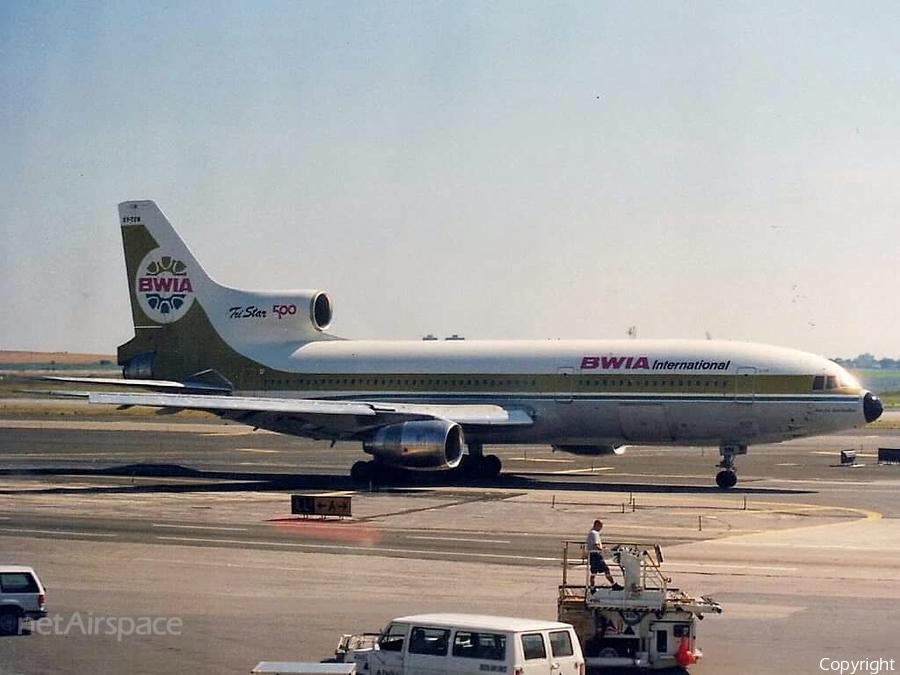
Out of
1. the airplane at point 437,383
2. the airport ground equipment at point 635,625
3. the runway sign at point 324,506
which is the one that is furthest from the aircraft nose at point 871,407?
the airport ground equipment at point 635,625

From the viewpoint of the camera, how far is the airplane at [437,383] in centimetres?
5391

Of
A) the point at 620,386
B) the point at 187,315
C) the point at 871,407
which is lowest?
the point at 871,407

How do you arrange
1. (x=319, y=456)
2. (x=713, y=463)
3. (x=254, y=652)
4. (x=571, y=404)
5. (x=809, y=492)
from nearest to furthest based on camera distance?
(x=254, y=652) < (x=809, y=492) < (x=571, y=404) < (x=713, y=463) < (x=319, y=456)

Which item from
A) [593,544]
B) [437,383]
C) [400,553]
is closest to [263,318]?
[437,383]

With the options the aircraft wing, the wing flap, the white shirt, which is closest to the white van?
the white shirt

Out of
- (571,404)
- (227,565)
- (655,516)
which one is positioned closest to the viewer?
(227,565)

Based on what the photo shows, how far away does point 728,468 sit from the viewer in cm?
5500

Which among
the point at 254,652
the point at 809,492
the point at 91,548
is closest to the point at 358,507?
the point at 91,548

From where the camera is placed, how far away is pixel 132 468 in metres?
64.8

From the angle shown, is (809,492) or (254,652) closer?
(254,652)

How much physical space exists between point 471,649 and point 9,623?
890 centimetres

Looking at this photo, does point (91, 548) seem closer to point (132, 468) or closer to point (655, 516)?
point (655, 516)

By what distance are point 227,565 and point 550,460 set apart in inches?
1768

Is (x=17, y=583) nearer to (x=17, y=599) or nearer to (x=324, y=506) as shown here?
(x=17, y=599)
